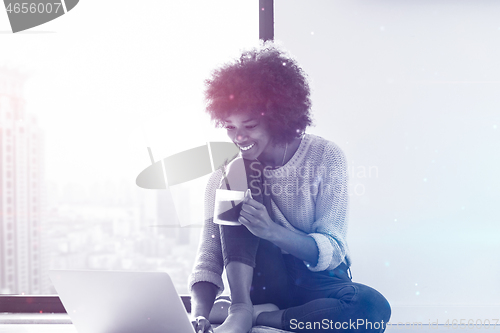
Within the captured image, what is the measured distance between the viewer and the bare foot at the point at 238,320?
3.26 feet

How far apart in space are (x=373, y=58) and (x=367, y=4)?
22 cm

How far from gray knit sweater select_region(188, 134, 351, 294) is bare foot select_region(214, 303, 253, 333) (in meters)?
0.13

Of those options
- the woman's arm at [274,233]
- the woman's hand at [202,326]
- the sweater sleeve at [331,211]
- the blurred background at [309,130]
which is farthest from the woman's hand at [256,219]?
the blurred background at [309,130]

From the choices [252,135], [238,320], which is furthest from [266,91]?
[238,320]

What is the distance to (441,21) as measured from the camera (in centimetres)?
154

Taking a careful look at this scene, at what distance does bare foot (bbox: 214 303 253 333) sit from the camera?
0.99 m

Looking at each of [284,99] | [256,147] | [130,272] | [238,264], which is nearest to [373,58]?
[284,99]

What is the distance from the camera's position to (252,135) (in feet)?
4.24

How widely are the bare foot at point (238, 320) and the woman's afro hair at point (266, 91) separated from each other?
530 mm

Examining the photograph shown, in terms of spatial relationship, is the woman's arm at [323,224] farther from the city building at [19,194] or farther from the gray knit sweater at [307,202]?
the city building at [19,194]

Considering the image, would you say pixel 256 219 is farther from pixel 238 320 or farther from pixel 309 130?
pixel 309 130

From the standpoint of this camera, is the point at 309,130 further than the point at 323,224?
Yes

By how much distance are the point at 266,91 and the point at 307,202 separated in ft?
1.25

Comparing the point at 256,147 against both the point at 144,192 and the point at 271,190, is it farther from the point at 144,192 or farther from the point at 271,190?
the point at 144,192
